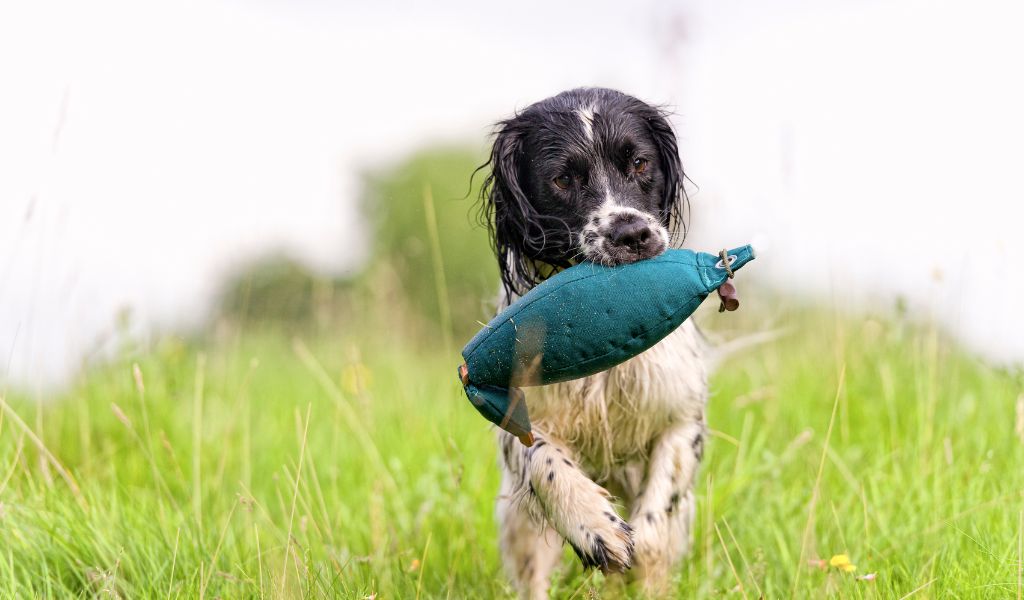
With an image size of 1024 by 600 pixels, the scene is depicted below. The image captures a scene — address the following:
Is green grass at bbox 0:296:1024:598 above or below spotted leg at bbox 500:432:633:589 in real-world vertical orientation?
below

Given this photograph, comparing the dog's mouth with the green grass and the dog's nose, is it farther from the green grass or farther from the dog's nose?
the green grass

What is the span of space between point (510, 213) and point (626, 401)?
2.46 ft

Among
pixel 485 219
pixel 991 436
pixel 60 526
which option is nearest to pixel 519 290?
pixel 485 219

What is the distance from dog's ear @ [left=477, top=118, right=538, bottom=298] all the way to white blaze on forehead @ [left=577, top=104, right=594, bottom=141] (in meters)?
0.27

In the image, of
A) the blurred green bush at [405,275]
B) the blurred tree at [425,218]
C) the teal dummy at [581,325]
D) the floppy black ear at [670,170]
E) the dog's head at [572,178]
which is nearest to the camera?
the teal dummy at [581,325]

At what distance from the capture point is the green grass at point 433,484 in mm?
3062

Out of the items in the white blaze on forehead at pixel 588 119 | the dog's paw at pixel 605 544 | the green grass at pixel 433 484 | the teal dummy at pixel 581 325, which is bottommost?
the green grass at pixel 433 484

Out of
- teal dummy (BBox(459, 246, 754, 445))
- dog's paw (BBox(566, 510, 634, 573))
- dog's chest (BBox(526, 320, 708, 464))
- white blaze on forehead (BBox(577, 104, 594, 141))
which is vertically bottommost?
dog's paw (BBox(566, 510, 634, 573))

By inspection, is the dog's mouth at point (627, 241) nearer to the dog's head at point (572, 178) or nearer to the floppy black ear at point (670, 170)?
the dog's head at point (572, 178)

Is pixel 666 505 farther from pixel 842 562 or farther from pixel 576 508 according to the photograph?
pixel 842 562

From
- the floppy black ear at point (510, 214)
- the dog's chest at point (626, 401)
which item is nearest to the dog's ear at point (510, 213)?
the floppy black ear at point (510, 214)

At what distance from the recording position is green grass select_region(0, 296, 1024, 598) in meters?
3.06

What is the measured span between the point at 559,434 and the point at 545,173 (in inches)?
34.3

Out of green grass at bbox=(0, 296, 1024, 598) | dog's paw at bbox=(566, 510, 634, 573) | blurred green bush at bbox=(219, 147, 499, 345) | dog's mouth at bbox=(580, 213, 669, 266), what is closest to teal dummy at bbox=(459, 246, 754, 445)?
dog's mouth at bbox=(580, 213, 669, 266)
